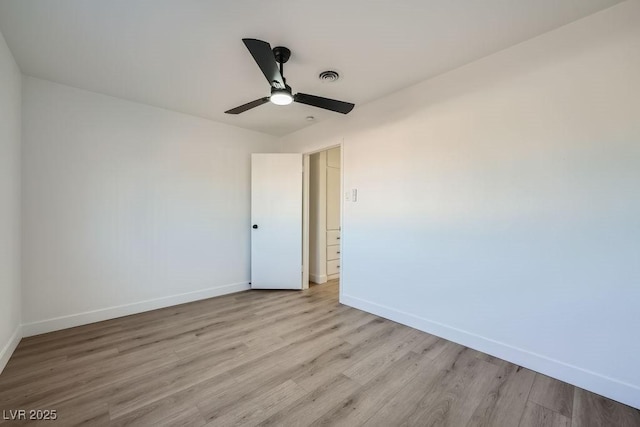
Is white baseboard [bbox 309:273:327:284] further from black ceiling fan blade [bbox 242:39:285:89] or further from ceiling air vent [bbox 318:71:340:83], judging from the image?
black ceiling fan blade [bbox 242:39:285:89]

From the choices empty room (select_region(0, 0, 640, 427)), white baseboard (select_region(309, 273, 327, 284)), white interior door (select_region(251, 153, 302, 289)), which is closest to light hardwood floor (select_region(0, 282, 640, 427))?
A: empty room (select_region(0, 0, 640, 427))

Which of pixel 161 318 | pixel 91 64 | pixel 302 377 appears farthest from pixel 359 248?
pixel 91 64

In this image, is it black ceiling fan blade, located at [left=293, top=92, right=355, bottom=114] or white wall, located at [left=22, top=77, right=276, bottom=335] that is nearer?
black ceiling fan blade, located at [left=293, top=92, right=355, bottom=114]

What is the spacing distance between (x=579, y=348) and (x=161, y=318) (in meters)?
3.64

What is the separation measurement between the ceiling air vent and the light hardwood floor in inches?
94.0

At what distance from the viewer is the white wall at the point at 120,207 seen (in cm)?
256

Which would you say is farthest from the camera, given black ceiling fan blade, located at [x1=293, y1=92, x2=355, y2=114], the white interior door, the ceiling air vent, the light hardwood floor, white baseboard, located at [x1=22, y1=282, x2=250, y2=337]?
the white interior door

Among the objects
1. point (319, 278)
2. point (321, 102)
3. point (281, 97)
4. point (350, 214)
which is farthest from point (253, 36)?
point (319, 278)

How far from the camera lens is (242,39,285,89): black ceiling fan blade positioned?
1.65m

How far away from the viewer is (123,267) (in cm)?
300

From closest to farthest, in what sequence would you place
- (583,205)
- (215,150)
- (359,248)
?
(583,205) < (359,248) < (215,150)

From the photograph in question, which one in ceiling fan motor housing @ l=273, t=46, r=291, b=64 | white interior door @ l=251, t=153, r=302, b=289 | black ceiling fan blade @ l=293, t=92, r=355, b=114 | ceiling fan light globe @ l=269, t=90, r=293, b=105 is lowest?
white interior door @ l=251, t=153, r=302, b=289

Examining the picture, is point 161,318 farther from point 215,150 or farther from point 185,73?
point 185,73

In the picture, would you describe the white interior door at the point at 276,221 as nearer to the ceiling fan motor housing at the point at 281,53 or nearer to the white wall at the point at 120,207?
the white wall at the point at 120,207
